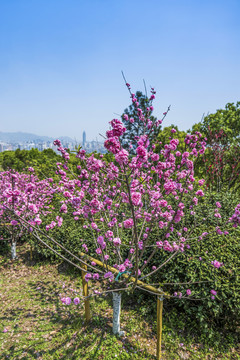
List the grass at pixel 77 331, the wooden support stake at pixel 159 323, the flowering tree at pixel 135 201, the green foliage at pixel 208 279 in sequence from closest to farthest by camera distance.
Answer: the flowering tree at pixel 135 201, the wooden support stake at pixel 159 323, the grass at pixel 77 331, the green foliage at pixel 208 279

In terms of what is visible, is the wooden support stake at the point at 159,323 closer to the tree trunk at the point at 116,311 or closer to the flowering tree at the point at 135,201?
the flowering tree at the point at 135,201

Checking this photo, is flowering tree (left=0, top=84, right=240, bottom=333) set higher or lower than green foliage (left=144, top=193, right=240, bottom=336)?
higher

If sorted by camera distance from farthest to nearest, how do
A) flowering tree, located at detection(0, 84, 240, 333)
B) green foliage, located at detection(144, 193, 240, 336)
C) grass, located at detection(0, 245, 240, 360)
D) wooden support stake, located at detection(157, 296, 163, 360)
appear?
1. green foliage, located at detection(144, 193, 240, 336)
2. grass, located at detection(0, 245, 240, 360)
3. wooden support stake, located at detection(157, 296, 163, 360)
4. flowering tree, located at detection(0, 84, 240, 333)

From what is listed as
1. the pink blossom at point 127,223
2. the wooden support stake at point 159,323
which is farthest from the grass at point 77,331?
the pink blossom at point 127,223

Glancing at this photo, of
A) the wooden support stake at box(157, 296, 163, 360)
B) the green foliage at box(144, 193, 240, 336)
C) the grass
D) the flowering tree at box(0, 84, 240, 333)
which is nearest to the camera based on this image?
the flowering tree at box(0, 84, 240, 333)

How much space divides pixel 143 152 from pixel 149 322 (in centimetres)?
320

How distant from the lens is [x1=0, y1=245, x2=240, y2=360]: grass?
263cm

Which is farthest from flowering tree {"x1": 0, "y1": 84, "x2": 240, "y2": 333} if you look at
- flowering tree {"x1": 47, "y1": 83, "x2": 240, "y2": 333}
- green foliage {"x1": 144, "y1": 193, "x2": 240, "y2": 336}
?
green foliage {"x1": 144, "y1": 193, "x2": 240, "y2": 336}

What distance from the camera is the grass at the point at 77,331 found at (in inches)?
104

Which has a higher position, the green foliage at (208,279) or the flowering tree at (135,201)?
the flowering tree at (135,201)

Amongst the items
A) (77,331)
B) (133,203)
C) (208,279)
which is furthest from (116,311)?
(133,203)

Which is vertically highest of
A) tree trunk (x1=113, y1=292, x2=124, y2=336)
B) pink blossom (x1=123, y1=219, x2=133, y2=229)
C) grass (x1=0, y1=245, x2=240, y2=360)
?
pink blossom (x1=123, y1=219, x2=133, y2=229)

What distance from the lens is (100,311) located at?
3.39m

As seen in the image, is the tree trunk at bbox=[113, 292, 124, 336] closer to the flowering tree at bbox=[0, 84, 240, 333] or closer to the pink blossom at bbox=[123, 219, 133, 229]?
the flowering tree at bbox=[0, 84, 240, 333]
